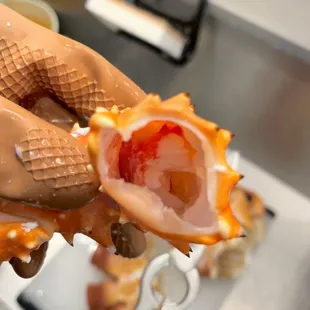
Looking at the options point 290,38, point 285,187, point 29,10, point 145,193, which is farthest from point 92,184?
point 29,10

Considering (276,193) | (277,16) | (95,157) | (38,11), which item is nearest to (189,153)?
(95,157)

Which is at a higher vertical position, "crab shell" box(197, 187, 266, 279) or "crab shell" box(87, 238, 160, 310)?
"crab shell" box(197, 187, 266, 279)

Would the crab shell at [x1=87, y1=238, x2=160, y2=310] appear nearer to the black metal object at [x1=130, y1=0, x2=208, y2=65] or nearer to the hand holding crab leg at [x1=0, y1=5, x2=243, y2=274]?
the black metal object at [x1=130, y1=0, x2=208, y2=65]

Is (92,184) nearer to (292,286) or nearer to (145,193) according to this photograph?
(145,193)

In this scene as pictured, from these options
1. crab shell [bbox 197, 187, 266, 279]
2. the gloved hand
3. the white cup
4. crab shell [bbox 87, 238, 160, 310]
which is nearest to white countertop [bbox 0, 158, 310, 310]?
crab shell [bbox 197, 187, 266, 279]

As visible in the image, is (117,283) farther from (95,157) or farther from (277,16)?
(95,157)
